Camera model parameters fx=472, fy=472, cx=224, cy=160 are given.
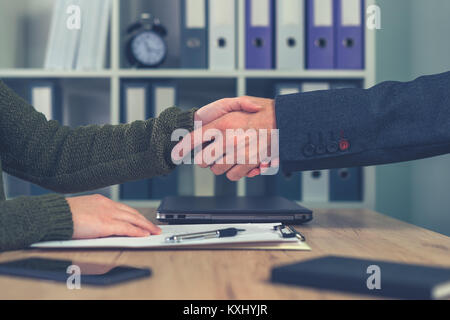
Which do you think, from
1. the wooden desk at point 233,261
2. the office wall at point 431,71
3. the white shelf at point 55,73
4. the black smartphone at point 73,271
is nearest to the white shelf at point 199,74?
the white shelf at point 55,73

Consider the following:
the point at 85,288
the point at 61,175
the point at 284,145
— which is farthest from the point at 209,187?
the point at 85,288

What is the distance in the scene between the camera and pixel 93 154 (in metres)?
0.97

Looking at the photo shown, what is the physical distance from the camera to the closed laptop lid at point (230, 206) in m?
0.89

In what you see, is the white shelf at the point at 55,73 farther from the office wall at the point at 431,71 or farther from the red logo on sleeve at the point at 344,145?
the office wall at the point at 431,71

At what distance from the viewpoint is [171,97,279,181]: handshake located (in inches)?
35.5

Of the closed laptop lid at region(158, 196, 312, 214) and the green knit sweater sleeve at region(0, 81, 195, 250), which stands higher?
the green knit sweater sleeve at region(0, 81, 195, 250)

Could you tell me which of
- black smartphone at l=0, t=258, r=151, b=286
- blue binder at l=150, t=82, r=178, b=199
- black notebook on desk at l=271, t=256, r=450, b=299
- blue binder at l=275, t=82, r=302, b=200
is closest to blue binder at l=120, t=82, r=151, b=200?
blue binder at l=150, t=82, r=178, b=199

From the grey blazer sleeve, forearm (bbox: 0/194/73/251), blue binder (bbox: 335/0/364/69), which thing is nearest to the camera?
forearm (bbox: 0/194/73/251)

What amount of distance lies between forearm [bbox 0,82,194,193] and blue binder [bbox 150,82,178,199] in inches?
19.6

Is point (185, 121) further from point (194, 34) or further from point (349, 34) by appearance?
point (349, 34)

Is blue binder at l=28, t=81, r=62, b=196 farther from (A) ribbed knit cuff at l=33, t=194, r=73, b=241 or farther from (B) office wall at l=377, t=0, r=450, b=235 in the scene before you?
(B) office wall at l=377, t=0, r=450, b=235

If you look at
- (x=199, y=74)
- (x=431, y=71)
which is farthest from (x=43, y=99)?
(x=431, y=71)

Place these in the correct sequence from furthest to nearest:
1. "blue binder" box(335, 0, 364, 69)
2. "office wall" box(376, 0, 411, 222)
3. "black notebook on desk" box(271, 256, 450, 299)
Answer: "office wall" box(376, 0, 411, 222) → "blue binder" box(335, 0, 364, 69) → "black notebook on desk" box(271, 256, 450, 299)
